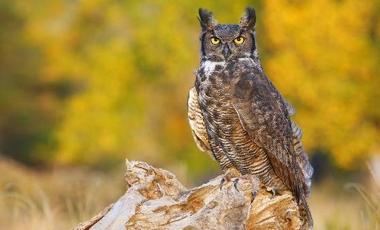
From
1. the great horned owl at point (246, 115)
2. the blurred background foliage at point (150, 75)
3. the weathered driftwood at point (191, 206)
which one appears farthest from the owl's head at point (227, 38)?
the blurred background foliage at point (150, 75)

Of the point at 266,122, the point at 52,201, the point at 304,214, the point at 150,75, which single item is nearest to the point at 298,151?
the point at 266,122

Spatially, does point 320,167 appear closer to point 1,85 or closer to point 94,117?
point 94,117

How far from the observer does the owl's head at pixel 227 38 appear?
5684 millimetres

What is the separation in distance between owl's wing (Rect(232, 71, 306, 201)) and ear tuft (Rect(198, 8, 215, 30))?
390 mm

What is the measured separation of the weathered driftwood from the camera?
15.9ft

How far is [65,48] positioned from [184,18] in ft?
38.4

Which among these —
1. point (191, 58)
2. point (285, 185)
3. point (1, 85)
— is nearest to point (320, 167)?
point (191, 58)

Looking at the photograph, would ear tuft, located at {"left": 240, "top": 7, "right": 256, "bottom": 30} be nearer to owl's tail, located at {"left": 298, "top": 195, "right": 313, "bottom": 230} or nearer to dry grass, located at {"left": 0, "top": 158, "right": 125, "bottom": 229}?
owl's tail, located at {"left": 298, "top": 195, "right": 313, "bottom": 230}

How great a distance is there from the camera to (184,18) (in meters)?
21.7

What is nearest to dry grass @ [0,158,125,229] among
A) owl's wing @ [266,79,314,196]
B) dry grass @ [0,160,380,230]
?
dry grass @ [0,160,380,230]

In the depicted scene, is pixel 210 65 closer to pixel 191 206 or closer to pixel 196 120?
pixel 196 120

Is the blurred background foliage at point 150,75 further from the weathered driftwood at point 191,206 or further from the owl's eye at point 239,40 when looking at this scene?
the weathered driftwood at point 191,206

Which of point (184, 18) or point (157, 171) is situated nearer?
point (157, 171)

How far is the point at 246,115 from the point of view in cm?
552
